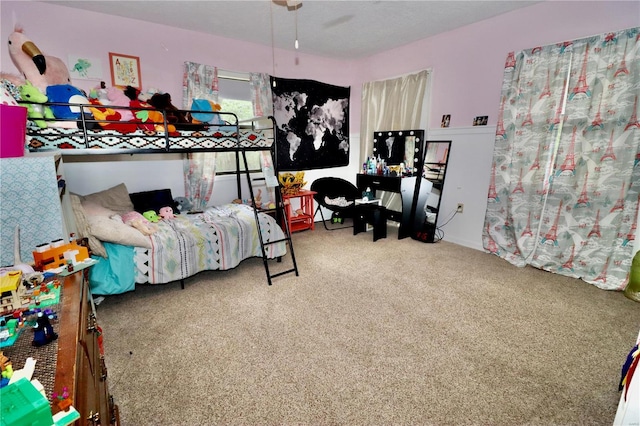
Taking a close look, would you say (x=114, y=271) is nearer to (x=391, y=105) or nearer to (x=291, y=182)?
(x=291, y=182)

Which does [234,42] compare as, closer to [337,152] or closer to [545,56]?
[337,152]

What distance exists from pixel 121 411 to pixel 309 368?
1.03 m

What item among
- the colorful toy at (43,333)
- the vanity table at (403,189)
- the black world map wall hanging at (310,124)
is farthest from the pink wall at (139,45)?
the colorful toy at (43,333)

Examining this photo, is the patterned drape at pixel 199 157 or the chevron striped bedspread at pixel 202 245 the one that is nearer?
the chevron striped bedspread at pixel 202 245

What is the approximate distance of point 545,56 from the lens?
10.3ft

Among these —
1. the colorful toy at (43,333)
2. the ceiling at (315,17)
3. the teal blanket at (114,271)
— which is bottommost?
the teal blanket at (114,271)

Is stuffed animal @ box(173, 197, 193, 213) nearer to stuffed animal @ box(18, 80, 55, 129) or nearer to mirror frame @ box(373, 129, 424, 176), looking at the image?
stuffed animal @ box(18, 80, 55, 129)

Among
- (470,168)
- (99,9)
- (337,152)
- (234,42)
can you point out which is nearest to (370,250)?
(470,168)

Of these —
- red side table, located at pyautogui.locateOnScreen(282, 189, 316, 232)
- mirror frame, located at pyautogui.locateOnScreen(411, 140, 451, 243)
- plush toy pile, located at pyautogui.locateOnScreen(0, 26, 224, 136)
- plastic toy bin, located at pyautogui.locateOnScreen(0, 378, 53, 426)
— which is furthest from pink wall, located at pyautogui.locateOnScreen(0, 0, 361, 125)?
plastic toy bin, located at pyautogui.locateOnScreen(0, 378, 53, 426)

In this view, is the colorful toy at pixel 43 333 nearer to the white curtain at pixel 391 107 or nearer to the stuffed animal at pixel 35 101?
the stuffed animal at pixel 35 101

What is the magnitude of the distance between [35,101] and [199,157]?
1902 millimetres

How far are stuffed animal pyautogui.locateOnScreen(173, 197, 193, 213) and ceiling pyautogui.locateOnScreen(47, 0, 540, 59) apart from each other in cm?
204

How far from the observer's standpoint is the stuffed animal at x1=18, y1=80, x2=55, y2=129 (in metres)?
2.08

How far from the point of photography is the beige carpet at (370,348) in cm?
163
